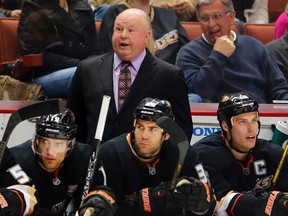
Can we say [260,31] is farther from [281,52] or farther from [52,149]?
[52,149]

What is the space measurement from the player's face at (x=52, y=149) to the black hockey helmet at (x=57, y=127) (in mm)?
23

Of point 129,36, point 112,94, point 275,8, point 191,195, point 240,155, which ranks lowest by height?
point 275,8

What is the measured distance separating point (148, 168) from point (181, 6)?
2.23 meters

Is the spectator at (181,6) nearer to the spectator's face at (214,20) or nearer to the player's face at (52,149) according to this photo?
the spectator's face at (214,20)

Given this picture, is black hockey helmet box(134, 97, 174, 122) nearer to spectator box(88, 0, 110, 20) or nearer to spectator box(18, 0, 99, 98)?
spectator box(18, 0, 99, 98)

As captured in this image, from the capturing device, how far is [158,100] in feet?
15.8

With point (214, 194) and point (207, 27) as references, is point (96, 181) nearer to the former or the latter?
point (214, 194)

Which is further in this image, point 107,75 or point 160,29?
point 160,29

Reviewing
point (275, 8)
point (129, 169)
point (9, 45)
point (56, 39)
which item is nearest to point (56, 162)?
point (129, 169)

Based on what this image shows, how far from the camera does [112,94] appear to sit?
5.22m

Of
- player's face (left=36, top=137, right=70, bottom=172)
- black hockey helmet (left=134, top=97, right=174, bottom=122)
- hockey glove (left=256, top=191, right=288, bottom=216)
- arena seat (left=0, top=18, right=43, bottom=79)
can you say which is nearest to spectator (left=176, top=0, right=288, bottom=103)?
arena seat (left=0, top=18, right=43, bottom=79)

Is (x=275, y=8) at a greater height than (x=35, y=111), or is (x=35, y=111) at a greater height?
(x=35, y=111)

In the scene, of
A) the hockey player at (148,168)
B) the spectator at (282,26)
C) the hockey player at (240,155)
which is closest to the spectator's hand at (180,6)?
the spectator at (282,26)

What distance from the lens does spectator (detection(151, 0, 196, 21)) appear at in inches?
265
